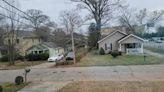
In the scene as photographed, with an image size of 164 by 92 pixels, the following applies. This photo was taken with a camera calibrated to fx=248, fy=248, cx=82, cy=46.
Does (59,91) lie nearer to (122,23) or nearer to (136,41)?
(136,41)

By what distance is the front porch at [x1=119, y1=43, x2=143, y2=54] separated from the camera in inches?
1593

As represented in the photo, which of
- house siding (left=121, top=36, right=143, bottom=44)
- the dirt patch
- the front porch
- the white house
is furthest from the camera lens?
house siding (left=121, top=36, right=143, bottom=44)

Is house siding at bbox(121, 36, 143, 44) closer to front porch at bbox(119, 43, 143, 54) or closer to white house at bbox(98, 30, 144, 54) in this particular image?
white house at bbox(98, 30, 144, 54)

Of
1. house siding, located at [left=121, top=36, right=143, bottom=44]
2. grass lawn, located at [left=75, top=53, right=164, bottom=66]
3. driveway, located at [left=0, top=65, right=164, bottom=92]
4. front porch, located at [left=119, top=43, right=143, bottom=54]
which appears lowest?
driveway, located at [left=0, top=65, right=164, bottom=92]

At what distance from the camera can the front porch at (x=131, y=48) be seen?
40.5 meters

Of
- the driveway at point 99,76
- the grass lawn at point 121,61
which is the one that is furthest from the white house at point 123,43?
the driveway at point 99,76

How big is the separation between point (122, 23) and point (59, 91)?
67.4m

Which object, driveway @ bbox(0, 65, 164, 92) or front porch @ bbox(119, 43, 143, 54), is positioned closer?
driveway @ bbox(0, 65, 164, 92)

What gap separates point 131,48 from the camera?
42.2m

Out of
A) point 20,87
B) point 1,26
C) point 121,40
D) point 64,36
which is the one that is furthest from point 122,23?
point 20,87

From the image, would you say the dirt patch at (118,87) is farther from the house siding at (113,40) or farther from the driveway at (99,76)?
the house siding at (113,40)

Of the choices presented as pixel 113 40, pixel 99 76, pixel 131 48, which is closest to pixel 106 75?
pixel 99 76

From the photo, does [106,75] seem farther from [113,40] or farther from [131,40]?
[113,40]

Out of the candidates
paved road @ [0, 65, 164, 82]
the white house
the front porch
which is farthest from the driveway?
the white house
